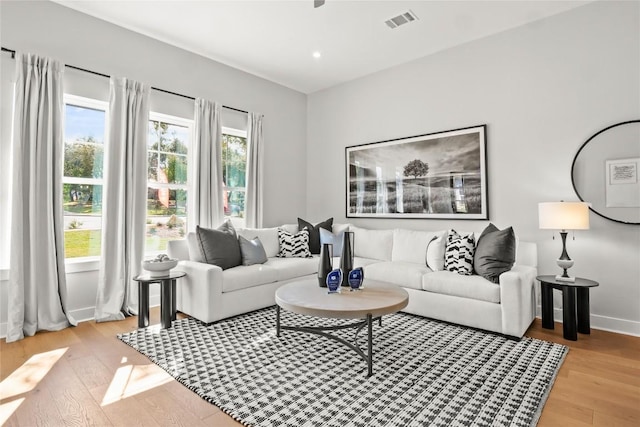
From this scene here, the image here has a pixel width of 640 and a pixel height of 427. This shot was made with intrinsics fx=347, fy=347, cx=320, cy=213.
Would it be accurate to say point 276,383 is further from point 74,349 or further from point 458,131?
point 458,131

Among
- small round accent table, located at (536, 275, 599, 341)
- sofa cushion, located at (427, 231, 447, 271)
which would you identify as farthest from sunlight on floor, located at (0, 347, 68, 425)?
small round accent table, located at (536, 275, 599, 341)

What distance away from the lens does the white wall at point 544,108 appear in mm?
3115

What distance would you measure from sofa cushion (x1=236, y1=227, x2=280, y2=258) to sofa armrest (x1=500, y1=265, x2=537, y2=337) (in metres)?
2.56

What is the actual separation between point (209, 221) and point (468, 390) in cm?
330

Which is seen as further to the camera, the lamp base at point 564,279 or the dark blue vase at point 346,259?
the lamp base at point 564,279

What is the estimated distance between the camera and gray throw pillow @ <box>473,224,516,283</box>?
3.02 metres

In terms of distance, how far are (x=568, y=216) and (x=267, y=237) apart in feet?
10.2

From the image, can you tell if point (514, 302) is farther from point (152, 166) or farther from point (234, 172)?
point (152, 166)

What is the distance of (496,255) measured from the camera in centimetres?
304

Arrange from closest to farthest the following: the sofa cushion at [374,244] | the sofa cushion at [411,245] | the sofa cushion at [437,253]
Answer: the sofa cushion at [437,253], the sofa cushion at [411,245], the sofa cushion at [374,244]

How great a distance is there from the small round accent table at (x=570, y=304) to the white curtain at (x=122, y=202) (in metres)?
3.98

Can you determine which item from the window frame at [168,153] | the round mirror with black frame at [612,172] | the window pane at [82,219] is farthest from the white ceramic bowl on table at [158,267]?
the round mirror with black frame at [612,172]

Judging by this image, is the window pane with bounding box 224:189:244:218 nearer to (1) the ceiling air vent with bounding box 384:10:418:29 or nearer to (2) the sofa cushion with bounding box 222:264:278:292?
(2) the sofa cushion with bounding box 222:264:278:292

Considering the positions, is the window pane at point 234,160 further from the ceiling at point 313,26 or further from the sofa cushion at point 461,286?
the sofa cushion at point 461,286
